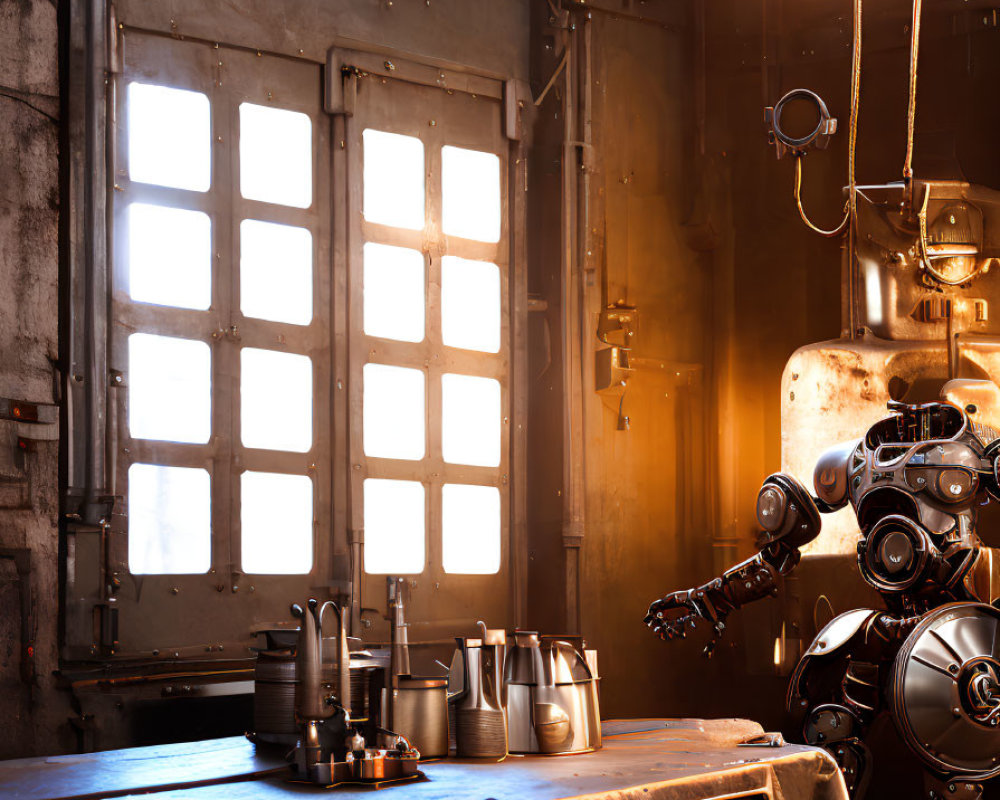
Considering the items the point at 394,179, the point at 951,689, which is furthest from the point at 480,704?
the point at 394,179

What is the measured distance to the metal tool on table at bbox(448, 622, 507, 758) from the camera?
2.72 m

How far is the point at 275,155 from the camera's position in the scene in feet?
15.2

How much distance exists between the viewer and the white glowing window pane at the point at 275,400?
14.8 ft

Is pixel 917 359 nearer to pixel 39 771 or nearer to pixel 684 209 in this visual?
pixel 684 209

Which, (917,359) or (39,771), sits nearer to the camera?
(39,771)

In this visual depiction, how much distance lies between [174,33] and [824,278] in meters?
3.47

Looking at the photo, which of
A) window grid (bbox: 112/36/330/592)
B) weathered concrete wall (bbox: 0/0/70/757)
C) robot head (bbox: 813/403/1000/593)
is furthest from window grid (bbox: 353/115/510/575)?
Answer: robot head (bbox: 813/403/1000/593)

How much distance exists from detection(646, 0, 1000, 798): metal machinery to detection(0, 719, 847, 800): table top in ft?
3.21

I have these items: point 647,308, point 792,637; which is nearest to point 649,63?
point 647,308

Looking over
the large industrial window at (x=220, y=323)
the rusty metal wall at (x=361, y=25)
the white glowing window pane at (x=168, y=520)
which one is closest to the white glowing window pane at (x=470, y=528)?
the large industrial window at (x=220, y=323)

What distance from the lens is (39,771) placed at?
2467 mm

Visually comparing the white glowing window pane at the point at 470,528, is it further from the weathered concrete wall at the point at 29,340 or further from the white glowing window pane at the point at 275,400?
the weathered concrete wall at the point at 29,340

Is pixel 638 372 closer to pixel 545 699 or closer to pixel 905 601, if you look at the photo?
pixel 905 601

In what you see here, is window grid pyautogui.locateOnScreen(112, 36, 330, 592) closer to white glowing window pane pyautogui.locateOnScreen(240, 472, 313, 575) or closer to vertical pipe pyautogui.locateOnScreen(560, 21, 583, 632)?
white glowing window pane pyautogui.locateOnScreen(240, 472, 313, 575)
